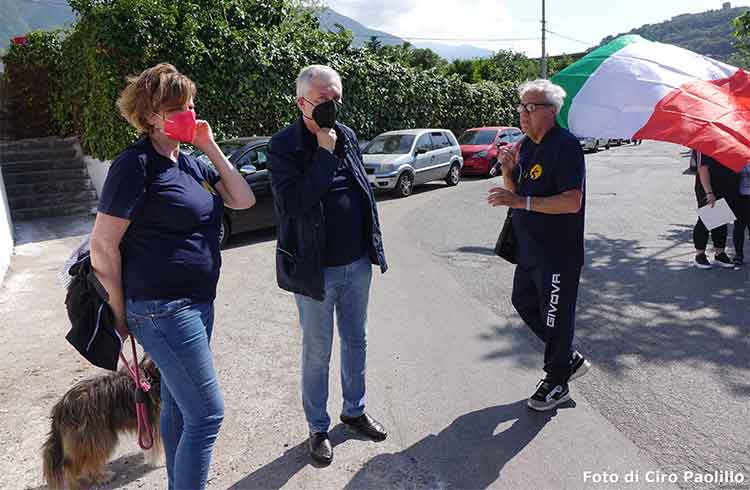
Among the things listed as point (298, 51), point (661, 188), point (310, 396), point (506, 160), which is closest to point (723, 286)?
point (506, 160)

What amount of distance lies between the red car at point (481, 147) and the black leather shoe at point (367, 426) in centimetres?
1378

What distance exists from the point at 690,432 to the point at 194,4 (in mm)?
11805

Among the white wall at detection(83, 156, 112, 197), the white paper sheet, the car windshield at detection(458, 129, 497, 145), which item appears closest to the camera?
the white paper sheet

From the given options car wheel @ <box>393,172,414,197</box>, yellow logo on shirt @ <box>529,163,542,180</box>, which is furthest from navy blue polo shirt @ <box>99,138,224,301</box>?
car wheel @ <box>393,172,414,197</box>

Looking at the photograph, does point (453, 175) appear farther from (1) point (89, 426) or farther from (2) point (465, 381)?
(1) point (89, 426)

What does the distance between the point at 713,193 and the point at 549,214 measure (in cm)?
394

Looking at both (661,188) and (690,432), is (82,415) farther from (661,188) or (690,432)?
(661,188)

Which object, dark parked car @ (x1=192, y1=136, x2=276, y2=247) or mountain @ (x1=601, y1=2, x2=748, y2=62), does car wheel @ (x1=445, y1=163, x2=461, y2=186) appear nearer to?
dark parked car @ (x1=192, y1=136, x2=276, y2=247)

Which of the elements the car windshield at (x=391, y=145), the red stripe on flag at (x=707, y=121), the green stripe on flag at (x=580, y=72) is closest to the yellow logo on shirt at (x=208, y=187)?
the green stripe on flag at (x=580, y=72)

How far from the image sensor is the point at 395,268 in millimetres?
7246

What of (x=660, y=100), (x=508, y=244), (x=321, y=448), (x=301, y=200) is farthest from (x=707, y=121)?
(x=321, y=448)

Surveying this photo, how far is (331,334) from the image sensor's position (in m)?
3.16

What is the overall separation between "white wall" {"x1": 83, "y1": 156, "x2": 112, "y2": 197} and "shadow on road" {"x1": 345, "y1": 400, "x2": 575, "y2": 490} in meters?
10.1

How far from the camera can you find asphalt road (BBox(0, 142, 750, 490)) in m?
3.07
